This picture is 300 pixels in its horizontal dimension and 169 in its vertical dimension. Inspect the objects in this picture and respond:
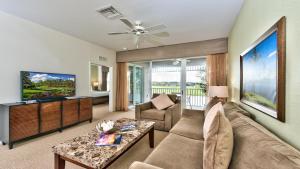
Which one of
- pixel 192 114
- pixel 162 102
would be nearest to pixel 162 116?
pixel 162 102

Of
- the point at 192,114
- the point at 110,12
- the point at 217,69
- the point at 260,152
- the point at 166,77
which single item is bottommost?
the point at 192,114

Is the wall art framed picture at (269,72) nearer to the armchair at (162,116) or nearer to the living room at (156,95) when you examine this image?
the living room at (156,95)

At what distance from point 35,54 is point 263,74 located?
422 cm

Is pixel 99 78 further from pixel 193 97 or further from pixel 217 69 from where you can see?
pixel 217 69

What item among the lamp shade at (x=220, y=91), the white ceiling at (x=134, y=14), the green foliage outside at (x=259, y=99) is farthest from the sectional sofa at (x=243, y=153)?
the white ceiling at (x=134, y=14)

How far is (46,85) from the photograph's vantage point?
3090mm

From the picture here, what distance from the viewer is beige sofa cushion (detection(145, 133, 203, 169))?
120 centimetres

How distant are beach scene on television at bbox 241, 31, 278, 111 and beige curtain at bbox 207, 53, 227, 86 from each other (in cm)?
214

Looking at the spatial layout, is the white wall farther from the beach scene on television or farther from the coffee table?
the beach scene on television

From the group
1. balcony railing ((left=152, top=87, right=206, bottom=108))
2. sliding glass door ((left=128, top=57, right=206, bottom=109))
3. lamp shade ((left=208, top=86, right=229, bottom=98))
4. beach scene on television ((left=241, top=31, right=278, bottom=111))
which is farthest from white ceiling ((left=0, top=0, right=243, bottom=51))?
balcony railing ((left=152, top=87, right=206, bottom=108))

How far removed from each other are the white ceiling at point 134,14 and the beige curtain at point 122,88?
211 cm

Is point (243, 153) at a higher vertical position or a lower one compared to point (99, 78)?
lower

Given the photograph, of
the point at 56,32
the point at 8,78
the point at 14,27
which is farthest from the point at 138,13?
the point at 8,78

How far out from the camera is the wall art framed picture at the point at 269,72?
3.56 feet
